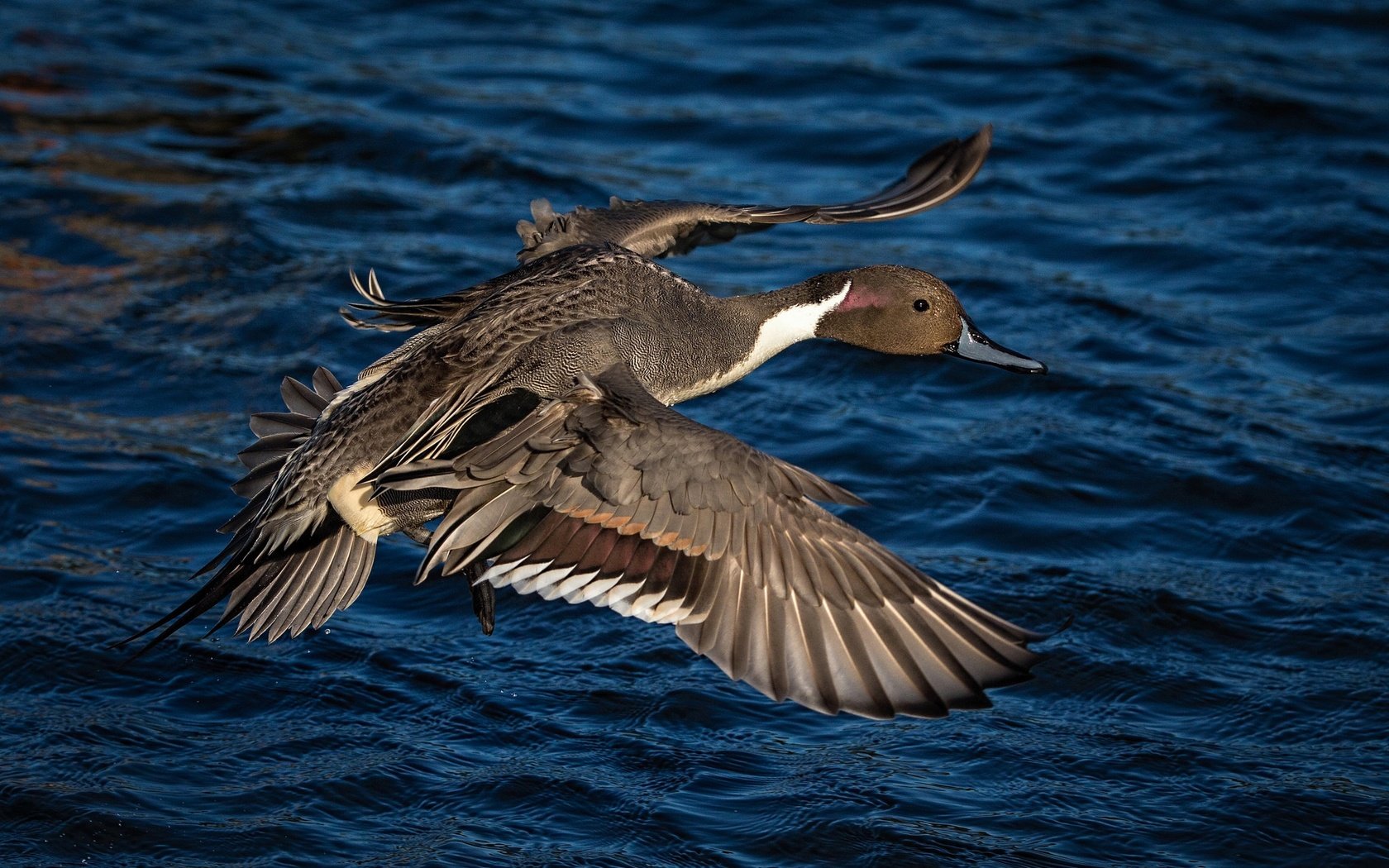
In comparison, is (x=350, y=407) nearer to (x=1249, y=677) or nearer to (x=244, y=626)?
(x=244, y=626)

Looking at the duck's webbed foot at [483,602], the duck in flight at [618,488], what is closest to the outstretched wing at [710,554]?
the duck in flight at [618,488]

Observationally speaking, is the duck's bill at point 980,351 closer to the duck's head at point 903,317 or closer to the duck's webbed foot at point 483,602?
the duck's head at point 903,317

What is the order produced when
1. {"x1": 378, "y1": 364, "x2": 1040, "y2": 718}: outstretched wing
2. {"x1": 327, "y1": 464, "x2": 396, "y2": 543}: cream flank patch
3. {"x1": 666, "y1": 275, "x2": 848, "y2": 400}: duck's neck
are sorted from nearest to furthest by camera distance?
{"x1": 378, "y1": 364, "x2": 1040, "y2": 718}: outstretched wing < {"x1": 327, "y1": 464, "x2": 396, "y2": 543}: cream flank patch < {"x1": 666, "y1": 275, "x2": 848, "y2": 400}: duck's neck

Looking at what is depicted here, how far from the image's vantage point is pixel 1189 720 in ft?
17.0

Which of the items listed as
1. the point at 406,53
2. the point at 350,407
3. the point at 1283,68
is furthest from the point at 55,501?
the point at 1283,68

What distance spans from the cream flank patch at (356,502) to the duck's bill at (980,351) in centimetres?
178

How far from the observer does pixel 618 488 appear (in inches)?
161

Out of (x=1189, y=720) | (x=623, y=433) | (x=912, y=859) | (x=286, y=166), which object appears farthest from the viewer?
(x=286, y=166)

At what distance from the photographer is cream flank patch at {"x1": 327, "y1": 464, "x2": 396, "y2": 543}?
4.54 meters

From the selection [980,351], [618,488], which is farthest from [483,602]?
[980,351]

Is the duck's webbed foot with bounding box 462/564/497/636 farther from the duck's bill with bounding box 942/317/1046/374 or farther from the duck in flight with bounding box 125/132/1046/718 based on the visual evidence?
the duck's bill with bounding box 942/317/1046/374

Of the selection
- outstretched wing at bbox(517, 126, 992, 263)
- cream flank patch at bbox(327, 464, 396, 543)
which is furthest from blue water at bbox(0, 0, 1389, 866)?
outstretched wing at bbox(517, 126, 992, 263)

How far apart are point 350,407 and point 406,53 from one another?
21.3ft

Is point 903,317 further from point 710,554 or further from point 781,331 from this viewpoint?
point 710,554
